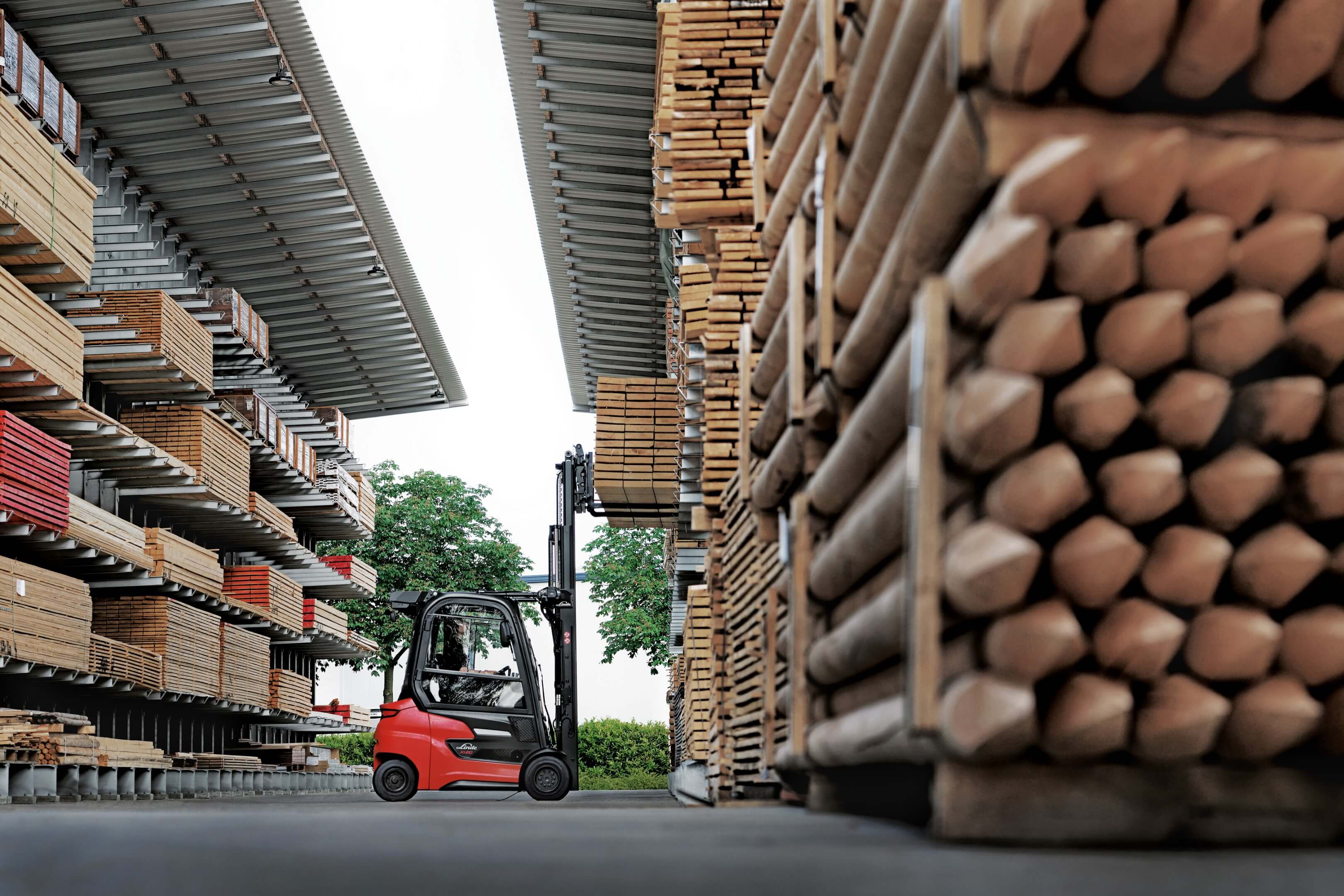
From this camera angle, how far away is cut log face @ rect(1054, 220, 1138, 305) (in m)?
2.33

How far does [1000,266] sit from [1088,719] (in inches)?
31.1

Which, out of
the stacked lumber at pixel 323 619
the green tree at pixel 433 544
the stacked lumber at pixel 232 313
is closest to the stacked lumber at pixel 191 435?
the stacked lumber at pixel 232 313

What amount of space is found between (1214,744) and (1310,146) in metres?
1.10

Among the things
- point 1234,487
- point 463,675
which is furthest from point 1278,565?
point 463,675

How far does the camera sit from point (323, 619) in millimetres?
25359

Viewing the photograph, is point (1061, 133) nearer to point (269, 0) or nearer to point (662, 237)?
point (269, 0)

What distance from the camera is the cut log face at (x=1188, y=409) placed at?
2373 millimetres

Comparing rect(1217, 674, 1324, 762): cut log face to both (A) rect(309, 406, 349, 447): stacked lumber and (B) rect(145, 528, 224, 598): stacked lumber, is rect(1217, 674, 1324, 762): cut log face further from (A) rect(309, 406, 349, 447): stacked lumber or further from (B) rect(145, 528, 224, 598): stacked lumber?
(A) rect(309, 406, 349, 447): stacked lumber

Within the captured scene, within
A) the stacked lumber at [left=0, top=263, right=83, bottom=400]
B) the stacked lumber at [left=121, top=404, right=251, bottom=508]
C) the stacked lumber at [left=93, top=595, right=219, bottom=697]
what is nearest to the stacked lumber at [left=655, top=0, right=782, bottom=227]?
the stacked lumber at [left=0, top=263, right=83, bottom=400]

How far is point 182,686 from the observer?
55.1 feet

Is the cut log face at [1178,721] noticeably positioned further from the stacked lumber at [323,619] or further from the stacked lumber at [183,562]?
the stacked lumber at [323,619]

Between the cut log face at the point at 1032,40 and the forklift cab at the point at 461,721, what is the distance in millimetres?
11331

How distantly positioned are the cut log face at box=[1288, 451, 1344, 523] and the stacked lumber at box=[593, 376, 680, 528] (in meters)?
13.6

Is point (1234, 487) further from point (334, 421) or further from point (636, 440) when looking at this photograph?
point (334, 421)
